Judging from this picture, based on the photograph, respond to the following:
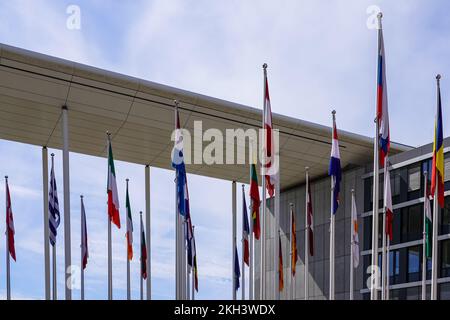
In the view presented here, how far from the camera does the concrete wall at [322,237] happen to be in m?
43.0

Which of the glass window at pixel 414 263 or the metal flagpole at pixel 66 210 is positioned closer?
the metal flagpole at pixel 66 210

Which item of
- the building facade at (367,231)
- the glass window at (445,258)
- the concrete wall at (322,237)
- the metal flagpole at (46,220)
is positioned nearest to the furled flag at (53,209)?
the metal flagpole at (46,220)

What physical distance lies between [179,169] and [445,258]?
66.9 feet

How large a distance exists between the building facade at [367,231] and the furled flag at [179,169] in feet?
59.1

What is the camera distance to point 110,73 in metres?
29.8

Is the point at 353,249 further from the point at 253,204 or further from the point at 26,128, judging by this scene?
the point at 26,128

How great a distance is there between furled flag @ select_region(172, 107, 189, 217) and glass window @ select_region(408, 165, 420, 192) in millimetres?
19679

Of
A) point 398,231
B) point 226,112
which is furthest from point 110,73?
point 398,231

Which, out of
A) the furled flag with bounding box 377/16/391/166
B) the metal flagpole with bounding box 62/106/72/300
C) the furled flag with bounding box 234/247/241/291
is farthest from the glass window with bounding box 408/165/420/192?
the furled flag with bounding box 377/16/391/166

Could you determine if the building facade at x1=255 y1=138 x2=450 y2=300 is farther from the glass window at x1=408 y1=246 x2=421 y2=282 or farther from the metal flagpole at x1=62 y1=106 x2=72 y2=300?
the metal flagpole at x1=62 y1=106 x2=72 y2=300

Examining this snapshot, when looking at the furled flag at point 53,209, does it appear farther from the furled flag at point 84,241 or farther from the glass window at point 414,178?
the glass window at point 414,178

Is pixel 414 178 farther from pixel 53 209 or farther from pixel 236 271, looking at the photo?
pixel 53 209

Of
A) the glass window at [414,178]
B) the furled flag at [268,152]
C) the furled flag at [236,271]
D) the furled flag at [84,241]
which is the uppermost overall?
the glass window at [414,178]

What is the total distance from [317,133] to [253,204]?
540 inches
